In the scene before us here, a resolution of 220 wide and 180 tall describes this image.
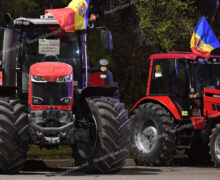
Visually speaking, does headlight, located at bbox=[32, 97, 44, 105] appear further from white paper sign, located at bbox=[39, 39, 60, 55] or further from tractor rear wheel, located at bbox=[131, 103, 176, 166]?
tractor rear wheel, located at bbox=[131, 103, 176, 166]

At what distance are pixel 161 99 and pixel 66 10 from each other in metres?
4.08

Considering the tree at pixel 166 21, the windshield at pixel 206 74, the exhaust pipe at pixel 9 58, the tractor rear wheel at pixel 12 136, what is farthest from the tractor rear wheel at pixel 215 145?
the tree at pixel 166 21

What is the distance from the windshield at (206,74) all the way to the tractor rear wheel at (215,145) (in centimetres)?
134

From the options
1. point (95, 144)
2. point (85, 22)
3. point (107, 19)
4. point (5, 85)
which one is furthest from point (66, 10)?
point (107, 19)

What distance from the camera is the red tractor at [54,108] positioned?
39.8ft

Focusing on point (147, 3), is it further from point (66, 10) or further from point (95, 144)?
point (95, 144)

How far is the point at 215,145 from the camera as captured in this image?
15391mm

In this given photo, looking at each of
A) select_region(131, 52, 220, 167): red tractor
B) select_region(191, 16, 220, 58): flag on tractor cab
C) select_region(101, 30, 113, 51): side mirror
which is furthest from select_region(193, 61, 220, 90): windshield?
select_region(101, 30, 113, 51): side mirror

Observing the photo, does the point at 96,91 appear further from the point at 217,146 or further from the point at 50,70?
the point at 217,146

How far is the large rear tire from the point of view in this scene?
1226cm

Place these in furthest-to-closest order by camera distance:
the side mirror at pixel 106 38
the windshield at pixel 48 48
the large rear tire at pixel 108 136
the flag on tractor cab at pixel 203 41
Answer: the flag on tractor cab at pixel 203 41 < the windshield at pixel 48 48 < the side mirror at pixel 106 38 < the large rear tire at pixel 108 136

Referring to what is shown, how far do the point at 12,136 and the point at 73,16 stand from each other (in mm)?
2943

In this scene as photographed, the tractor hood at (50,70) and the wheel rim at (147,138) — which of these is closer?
the tractor hood at (50,70)

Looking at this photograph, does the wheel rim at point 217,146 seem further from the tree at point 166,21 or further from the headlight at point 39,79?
the tree at point 166,21
